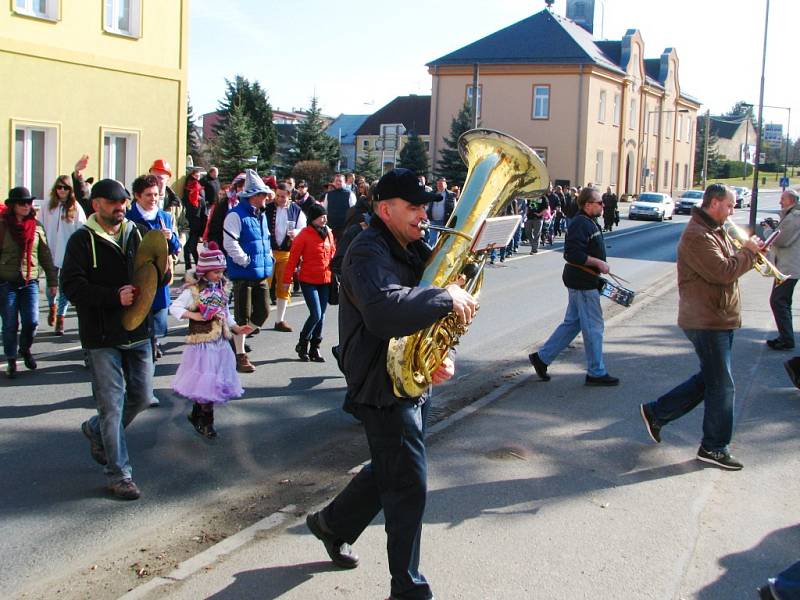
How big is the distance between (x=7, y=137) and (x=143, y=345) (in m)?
A: 12.6

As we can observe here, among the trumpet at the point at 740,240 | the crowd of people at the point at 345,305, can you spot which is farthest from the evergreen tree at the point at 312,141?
the trumpet at the point at 740,240

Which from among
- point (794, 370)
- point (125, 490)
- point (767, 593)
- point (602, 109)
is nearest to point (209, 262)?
point (125, 490)

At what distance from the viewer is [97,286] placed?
5176mm

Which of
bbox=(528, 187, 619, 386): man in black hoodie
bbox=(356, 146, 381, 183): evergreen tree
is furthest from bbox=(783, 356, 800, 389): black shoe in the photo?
bbox=(356, 146, 381, 183): evergreen tree

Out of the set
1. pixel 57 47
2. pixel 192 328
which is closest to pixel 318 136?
pixel 57 47

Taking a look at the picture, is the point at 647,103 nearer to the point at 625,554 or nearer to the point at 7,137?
the point at 7,137

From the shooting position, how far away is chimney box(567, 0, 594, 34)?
219 ft

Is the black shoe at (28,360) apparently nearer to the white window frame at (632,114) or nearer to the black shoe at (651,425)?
the black shoe at (651,425)

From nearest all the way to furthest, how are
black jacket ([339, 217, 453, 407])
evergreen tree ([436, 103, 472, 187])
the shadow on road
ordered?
black jacket ([339, 217, 453, 407])
the shadow on road
evergreen tree ([436, 103, 472, 187])

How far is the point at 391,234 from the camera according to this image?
3896 millimetres

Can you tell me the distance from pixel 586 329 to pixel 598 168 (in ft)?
166

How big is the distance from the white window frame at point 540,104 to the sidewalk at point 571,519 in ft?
159

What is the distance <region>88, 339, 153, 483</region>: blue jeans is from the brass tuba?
2183 millimetres

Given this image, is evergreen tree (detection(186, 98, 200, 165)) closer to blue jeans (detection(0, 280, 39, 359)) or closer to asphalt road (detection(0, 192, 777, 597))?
asphalt road (detection(0, 192, 777, 597))
